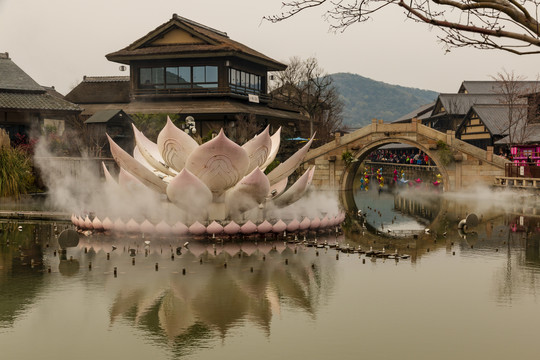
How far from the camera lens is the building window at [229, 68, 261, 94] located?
57584 millimetres

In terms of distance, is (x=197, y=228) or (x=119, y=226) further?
(x=119, y=226)

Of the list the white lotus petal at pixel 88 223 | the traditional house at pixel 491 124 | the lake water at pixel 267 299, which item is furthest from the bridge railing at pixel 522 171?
the white lotus petal at pixel 88 223

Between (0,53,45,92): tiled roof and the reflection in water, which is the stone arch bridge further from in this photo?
the reflection in water

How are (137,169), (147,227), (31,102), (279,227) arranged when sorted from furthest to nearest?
1. (31,102)
2. (137,169)
3. (279,227)
4. (147,227)

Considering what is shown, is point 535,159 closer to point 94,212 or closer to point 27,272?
point 94,212

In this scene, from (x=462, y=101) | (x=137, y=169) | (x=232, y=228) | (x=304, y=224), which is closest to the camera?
(x=232, y=228)

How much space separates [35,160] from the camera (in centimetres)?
4316

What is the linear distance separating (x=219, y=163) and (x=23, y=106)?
2825 centimetres

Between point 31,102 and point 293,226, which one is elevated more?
point 31,102

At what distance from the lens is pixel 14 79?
51.1 m

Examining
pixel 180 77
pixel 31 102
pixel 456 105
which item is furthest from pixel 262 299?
pixel 456 105

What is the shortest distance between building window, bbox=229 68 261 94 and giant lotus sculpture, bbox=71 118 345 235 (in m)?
29.5

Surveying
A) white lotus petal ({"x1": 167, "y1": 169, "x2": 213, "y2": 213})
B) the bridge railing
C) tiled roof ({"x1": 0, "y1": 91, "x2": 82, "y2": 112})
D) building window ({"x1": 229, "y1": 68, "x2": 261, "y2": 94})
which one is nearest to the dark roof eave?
building window ({"x1": 229, "y1": 68, "x2": 261, "y2": 94})

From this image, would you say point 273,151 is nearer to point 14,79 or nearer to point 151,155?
point 151,155
